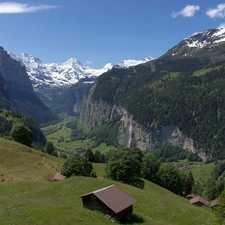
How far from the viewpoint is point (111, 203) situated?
43.3 m

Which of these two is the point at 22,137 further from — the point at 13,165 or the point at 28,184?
the point at 28,184

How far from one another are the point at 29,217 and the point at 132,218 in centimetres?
1619

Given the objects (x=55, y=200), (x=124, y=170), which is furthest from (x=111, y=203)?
(x=124, y=170)

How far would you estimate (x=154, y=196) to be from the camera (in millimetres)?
64688

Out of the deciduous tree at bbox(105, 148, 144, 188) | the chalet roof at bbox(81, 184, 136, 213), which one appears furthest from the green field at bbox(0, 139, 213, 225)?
the deciduous tree at bbox(105, 148, 144, 188)

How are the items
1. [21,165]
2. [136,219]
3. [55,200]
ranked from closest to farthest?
1. [136,219]
2. [55,200]
3. [21,165]

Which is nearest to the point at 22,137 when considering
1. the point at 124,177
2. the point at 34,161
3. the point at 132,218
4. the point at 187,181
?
the point at 34,161

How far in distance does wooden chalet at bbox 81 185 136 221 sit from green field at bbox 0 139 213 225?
1.12m

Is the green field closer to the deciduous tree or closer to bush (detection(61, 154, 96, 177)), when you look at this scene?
bush (detection(61, 154, 96, 177))

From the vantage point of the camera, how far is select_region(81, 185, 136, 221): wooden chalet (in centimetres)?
4305

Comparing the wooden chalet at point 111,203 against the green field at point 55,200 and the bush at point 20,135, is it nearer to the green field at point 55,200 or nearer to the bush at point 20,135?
the green field at point 55,200

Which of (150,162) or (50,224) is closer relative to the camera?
(50,224)

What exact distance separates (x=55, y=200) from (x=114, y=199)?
13.6m

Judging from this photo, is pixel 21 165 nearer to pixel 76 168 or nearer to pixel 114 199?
pixel 76 168
